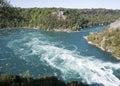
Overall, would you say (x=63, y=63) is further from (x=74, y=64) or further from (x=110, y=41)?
(x=110, y=41)

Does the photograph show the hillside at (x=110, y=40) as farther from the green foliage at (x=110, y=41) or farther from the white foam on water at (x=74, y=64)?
the white foam on water at (x=74, y=64)

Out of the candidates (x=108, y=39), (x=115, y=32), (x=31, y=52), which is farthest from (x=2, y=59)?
(x=115, y=32)

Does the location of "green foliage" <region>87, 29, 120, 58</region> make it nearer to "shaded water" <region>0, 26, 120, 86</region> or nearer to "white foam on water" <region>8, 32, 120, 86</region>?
"shaded water" <region>0, 26, 120, 86</region>

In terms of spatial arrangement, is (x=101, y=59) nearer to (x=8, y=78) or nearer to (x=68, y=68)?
(x=68, y=68)

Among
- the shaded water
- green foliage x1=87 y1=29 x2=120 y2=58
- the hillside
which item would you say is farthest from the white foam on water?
the hillside

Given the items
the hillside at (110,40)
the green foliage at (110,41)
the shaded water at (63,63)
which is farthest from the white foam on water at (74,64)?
the hillside at (110,40)

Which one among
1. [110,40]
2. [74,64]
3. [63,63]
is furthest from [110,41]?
[63,63]
